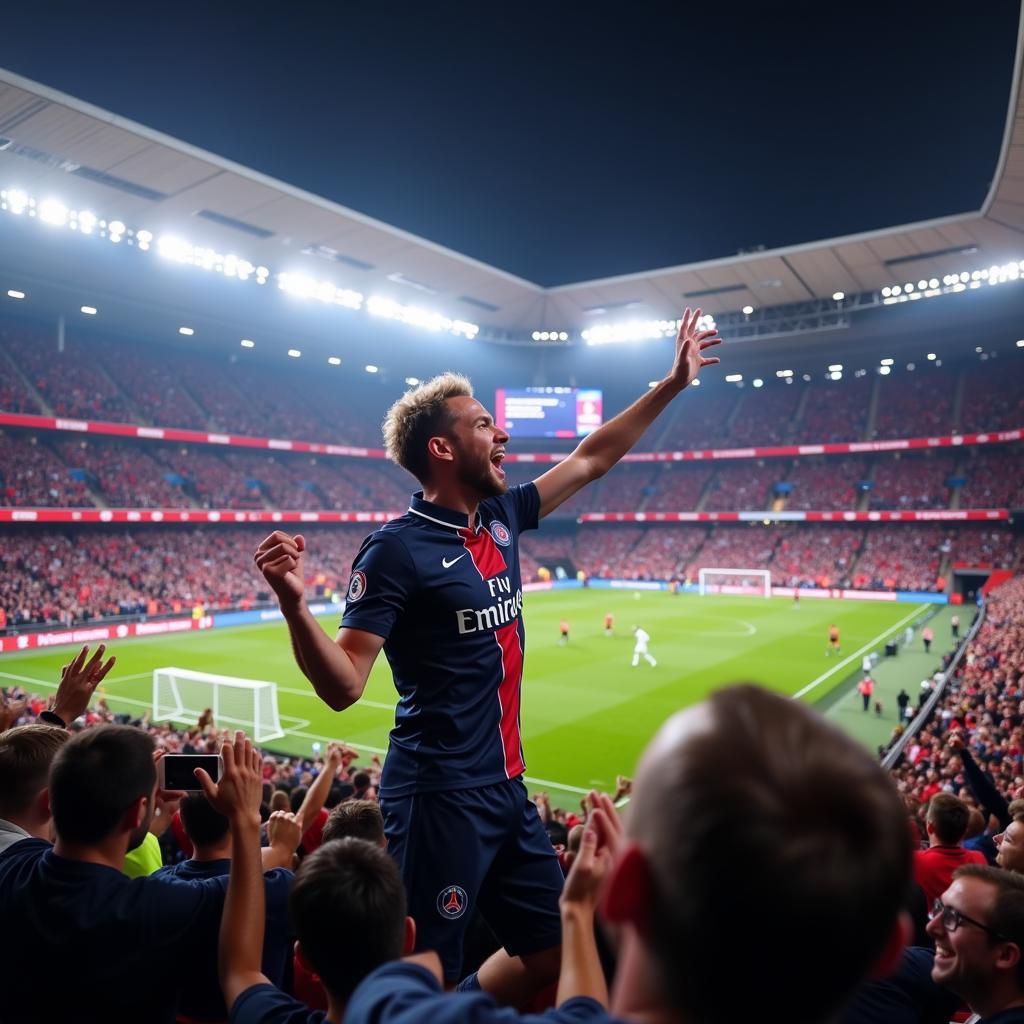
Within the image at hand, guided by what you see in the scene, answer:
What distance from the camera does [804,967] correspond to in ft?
3.28

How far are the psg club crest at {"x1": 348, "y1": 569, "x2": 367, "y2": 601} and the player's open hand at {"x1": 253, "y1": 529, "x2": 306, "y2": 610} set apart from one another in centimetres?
44

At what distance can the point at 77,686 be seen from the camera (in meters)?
4.33

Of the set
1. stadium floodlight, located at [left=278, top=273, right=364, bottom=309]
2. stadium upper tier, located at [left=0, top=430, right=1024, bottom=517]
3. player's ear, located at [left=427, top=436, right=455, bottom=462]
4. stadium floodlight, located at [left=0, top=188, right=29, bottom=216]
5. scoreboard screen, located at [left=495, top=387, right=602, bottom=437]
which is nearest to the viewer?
player's ear, located at [left=427, top=436, right=455, bottom=462]

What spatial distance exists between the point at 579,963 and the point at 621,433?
291 cm

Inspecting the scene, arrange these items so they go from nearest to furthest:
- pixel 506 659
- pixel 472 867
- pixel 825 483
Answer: pixel 472 867
pixel 506 659
pixel 825 483

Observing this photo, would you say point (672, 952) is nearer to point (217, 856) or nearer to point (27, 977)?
Result: point (27, 977)

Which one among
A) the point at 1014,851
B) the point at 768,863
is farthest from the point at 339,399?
the point at 768,863

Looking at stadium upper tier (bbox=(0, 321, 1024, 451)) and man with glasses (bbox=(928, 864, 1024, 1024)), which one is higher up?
stadium upper tier (bbox=(0, 321, 1024, 451))

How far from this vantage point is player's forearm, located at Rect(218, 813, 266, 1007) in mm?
2178

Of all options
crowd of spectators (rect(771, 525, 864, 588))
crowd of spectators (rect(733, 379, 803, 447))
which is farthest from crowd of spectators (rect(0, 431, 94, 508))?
crowd of spectators (rect(733, 379, 803, 447))

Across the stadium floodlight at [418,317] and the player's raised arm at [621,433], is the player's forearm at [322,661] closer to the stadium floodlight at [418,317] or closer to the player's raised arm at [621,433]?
the player's raised arm at [621,433]

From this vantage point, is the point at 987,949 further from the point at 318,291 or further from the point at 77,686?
the point at 318,291

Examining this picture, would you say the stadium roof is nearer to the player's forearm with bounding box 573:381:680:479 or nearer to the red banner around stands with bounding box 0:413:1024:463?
the red banner around stands with bounding box 0:413:1024:463

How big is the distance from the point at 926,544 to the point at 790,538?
8.65 meters
